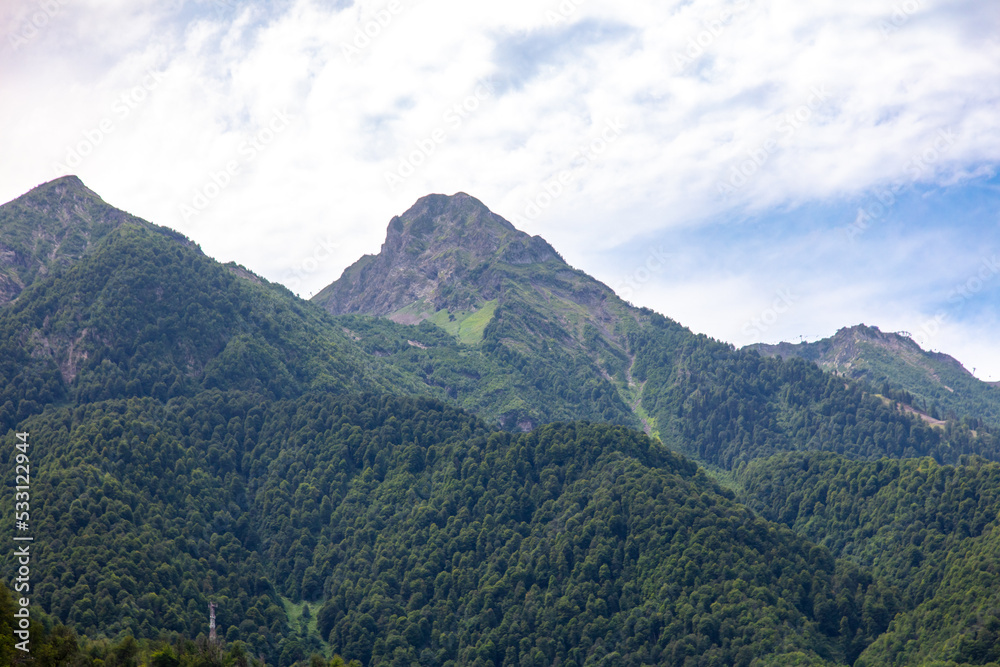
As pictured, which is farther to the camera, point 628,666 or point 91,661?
point 628,666

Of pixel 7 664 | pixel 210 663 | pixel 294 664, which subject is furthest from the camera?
pixel 294 664

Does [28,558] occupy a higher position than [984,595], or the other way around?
[984,595]

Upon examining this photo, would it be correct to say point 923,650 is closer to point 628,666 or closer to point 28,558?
point 628,666

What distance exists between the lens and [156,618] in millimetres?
190875

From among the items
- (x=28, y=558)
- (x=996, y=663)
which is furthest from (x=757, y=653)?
(x=28, y=558)

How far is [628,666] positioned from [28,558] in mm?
129926

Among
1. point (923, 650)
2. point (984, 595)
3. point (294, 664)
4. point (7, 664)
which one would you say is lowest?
point (294, 664)

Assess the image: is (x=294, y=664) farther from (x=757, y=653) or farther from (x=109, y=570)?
(x=757, y=653)

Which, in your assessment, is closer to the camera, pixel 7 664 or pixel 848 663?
pixel 7 664

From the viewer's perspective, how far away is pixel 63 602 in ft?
596

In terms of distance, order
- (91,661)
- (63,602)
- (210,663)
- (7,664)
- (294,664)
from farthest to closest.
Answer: (294,664)
(63,602)
(210,663)
(91,661)
(7,664)

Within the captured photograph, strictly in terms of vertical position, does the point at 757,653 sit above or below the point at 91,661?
above

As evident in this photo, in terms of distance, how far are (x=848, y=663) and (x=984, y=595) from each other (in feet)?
103

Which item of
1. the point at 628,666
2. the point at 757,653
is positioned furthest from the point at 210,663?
the point at 757,653
